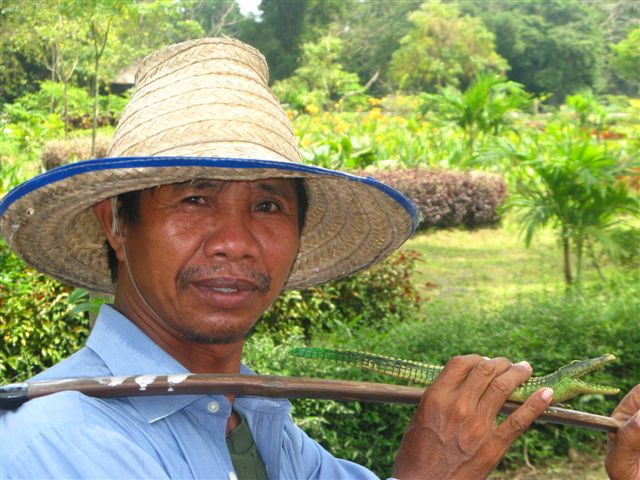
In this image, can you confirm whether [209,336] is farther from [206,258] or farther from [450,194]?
[450,194]

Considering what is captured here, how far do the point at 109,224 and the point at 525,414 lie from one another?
86 cm

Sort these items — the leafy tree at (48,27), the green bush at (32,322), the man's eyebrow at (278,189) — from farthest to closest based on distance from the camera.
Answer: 1. the leafy tree at (48,27)
2. the green bush at (32,322)
3. the man's eyebrow at (278,189)

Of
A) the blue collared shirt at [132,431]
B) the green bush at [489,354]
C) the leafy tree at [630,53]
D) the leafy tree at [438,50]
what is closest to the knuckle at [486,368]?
the blue collared shirt at [132,431]

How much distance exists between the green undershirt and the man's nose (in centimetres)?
32

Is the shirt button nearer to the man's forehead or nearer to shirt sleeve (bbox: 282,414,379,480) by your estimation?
shirt sleeve (bbox: 282,414,379,480)

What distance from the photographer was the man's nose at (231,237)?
143 centimetres

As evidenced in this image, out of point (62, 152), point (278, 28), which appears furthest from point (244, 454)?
point (278, 28)

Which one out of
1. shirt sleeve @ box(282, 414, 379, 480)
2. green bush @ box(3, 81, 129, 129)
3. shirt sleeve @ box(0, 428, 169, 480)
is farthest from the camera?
green bush @ box(3, 81, 129, 129)

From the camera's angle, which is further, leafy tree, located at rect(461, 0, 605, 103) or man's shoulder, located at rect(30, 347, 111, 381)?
leafy tree, located at rect(461, 0, 605, 103)

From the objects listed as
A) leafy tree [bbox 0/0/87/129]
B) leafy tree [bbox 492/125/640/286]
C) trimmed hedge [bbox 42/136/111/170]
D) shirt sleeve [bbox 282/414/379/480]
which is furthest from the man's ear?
trimmed hedge [bbox 42/136/111/170]

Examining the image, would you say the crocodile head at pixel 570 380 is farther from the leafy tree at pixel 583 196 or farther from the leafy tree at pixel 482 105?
the leafy tree at pixel 482 105

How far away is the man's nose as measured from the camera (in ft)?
4.70

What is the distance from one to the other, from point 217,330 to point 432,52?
38955 millimetres

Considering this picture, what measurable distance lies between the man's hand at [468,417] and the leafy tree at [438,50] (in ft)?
120
